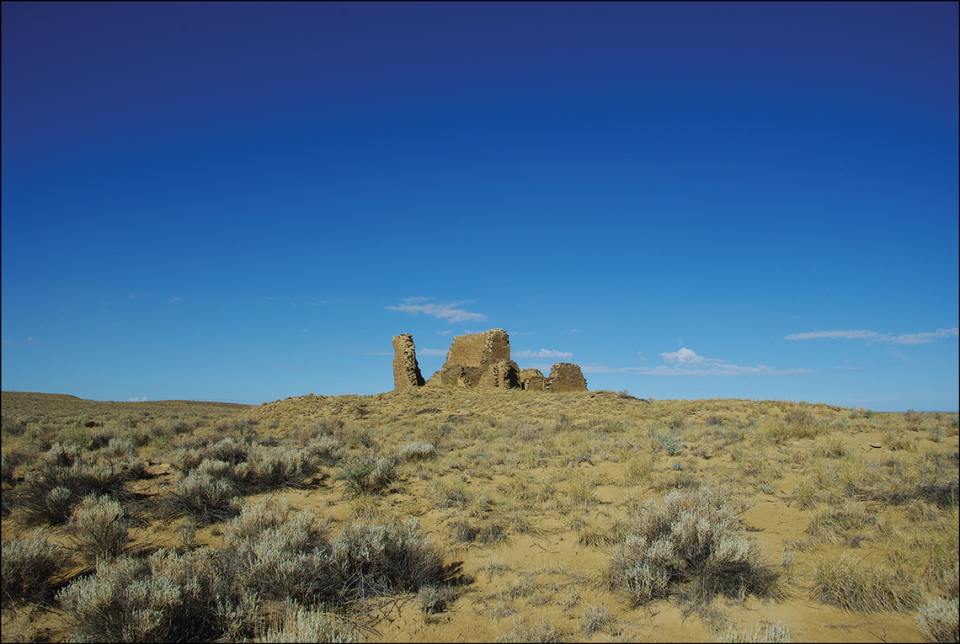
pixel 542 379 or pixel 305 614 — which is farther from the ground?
pixel 542 379

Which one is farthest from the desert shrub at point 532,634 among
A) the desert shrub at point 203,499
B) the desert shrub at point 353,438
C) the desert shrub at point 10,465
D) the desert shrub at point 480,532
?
the desert shrub at point 10,465

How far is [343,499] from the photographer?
274 inches

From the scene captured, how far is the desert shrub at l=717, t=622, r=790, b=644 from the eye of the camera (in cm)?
291

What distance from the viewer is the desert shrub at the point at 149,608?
3.19 metres

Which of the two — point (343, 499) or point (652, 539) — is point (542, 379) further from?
point (652, 539)

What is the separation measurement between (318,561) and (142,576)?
1458mm

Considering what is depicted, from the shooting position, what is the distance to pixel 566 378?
25.8 metres

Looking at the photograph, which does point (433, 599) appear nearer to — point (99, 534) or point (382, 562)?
point (382, 562)

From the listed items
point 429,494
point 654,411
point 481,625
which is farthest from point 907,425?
point 481,625

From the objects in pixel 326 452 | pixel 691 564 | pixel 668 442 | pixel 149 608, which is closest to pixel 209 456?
pixel 326 452

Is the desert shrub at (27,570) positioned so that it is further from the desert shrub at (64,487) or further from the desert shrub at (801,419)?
the desert shrub at (801,419)

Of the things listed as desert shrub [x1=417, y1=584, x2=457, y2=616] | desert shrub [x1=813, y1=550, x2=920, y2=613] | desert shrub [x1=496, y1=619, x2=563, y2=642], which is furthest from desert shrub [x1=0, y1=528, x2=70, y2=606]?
desert shrub [x1=813, y1=550, x2=920, y2=613]

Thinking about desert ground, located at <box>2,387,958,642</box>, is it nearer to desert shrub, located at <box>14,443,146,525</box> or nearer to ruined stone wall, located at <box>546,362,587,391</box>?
desert shrub, located at <box>14,443,146,525</box>

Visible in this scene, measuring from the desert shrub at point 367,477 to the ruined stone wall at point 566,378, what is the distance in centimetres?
1866
